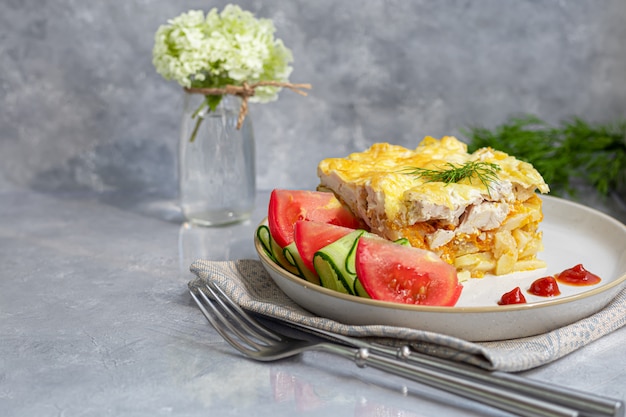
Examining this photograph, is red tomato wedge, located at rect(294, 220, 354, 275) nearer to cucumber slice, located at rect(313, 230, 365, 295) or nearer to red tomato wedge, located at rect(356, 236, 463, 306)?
cucumber slice, located at rect(313, 230, 365, 295)

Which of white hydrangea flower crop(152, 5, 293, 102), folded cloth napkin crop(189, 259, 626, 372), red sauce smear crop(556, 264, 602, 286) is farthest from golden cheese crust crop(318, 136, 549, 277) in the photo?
white hydrangea flower crop(152, 5, 293, 102)

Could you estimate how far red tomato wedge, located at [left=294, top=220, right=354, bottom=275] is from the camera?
2172 mm

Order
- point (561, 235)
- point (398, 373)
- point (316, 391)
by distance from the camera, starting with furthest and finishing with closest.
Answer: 1. point (561, 235)
2. point (316, 391)
3. point (398, 373)

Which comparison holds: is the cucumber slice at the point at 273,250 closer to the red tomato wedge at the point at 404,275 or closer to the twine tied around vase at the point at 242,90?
the red tomato wedge at the point at 404,275

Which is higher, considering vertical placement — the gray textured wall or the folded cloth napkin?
the gray textured wall

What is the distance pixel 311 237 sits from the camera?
2.18 meters

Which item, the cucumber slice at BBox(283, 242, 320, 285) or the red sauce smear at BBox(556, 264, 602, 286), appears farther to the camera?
the red sauce smear at BBox(556, 264, 602, 286)

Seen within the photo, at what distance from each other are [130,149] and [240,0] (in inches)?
36.4

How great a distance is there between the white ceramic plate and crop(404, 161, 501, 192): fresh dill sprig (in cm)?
31

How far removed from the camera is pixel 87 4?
371cm

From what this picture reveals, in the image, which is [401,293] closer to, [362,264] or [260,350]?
[362,264]

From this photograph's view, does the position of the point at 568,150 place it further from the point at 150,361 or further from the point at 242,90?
the point at 150,361

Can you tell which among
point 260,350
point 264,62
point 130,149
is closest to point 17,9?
point 130,149

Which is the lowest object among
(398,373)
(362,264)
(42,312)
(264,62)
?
(42,312)
